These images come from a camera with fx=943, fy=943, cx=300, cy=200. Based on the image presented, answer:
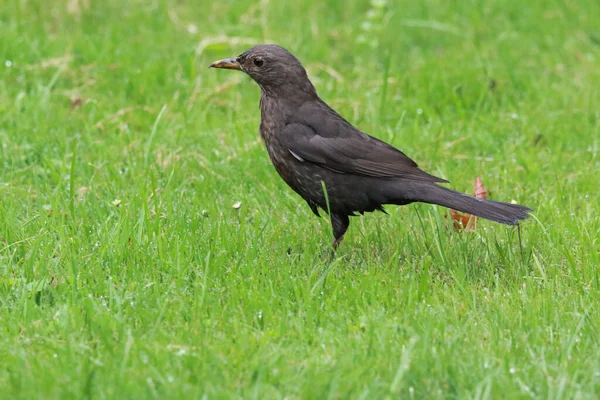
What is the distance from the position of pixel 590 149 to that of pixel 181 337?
3769mm

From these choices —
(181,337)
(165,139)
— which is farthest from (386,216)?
(181,337)

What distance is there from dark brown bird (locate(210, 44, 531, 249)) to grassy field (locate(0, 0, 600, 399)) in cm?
26

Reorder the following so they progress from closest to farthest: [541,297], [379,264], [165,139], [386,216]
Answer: [541,297], [379,264], [386,216], [165,139]

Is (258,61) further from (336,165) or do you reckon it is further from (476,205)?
(476,205)

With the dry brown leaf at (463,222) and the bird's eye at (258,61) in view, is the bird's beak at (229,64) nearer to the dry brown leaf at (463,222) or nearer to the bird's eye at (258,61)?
the bird's eye at (258,61)

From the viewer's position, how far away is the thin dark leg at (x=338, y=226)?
5.23m

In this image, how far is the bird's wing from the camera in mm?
5074

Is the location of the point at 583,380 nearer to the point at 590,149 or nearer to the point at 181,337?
the point at 181,337

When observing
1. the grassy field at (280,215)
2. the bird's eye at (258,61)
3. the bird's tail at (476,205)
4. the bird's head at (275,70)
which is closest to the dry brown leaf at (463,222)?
the grassy field at (280,215)

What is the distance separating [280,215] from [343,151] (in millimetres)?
731

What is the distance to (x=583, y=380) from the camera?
11.5ft

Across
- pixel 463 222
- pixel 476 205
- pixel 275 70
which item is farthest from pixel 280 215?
pixel 476 205

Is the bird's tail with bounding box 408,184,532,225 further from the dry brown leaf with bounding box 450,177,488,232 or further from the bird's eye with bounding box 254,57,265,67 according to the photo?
the bird's eye with bounding box 254,57,265,67

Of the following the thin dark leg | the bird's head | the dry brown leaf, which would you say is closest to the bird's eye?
the bird's head
